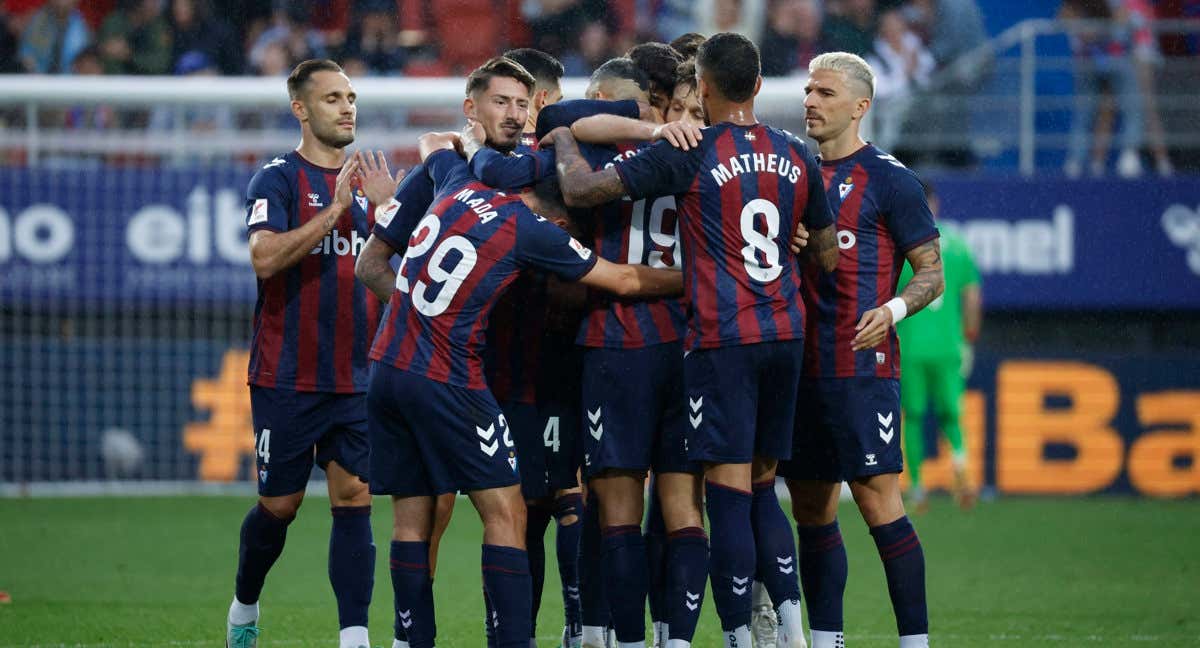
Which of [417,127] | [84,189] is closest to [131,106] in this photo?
[84,189]

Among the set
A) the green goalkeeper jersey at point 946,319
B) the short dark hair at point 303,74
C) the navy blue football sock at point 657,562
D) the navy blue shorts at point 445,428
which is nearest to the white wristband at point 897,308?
the navy blue football sock at point 657,562

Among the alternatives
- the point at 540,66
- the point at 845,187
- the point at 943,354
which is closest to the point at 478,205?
the point at 540,66

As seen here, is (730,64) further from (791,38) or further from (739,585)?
(791,38)

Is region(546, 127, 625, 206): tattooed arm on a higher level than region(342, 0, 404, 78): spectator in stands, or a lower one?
lower

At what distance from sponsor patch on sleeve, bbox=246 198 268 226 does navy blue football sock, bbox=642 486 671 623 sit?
6.37 ft

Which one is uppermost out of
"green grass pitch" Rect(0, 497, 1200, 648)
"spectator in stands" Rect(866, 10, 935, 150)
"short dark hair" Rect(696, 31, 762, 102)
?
"spectator in stands" Rect(866, 10, 935, 150)

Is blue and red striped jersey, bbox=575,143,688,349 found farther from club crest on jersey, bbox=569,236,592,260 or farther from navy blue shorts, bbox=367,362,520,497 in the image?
navy blue shorts, bbox=367,362,520,497

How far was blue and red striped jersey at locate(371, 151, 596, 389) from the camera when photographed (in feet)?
18.5

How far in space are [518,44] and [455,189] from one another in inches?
387

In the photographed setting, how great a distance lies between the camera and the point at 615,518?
6.09 metres

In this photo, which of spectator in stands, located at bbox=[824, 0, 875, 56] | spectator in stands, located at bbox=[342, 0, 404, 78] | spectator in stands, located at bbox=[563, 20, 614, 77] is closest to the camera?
spectator in stands, located at bbox=[824, 0, 875, 56]

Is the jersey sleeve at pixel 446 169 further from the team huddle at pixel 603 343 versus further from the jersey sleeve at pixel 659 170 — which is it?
the jersey sleeve at pixel 659 170

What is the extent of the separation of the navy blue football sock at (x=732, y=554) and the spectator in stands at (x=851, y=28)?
31.2ft

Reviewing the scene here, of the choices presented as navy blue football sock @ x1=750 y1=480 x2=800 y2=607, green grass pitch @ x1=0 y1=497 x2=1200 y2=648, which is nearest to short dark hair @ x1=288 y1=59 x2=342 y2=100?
green grass pitch @ x1=0 y1=497 x2=1200 y2=648
